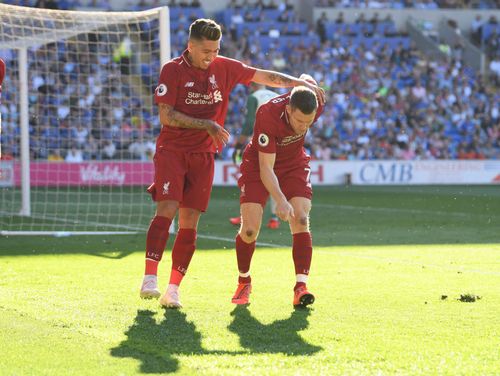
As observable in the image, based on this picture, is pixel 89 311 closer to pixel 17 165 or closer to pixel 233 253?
pixel 233 253

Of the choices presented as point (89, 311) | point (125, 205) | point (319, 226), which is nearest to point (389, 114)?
point (125, 205)

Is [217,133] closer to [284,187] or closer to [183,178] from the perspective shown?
[183,178]

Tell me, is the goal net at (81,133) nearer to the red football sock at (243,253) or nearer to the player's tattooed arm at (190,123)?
the red football sock at (243,253)

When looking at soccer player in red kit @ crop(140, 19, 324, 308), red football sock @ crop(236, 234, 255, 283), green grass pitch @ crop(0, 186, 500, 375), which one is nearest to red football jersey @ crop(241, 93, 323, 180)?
soccer player in red kit @ crop(140, 19, 324, 308)

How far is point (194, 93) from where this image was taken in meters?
7.19

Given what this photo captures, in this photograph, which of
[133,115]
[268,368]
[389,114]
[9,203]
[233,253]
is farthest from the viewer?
[389,114]

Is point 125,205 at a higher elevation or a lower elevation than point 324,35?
lower

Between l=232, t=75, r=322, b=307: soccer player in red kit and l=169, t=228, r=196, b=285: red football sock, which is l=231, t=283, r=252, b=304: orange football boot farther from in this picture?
l=169, t=228, r=196, b=285: red football sock

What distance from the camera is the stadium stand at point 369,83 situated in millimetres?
33781

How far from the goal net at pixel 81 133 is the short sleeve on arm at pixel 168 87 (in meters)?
8.45

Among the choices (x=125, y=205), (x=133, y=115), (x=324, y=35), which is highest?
(x=324, y=35)

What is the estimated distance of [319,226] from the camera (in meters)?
14.6

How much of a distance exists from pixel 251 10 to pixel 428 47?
295 inches

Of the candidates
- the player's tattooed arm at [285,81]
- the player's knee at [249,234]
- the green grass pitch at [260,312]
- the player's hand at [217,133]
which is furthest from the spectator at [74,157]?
the player's hand at [217,133]
